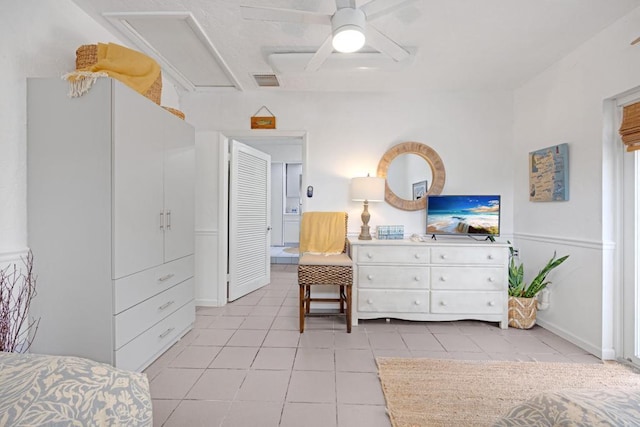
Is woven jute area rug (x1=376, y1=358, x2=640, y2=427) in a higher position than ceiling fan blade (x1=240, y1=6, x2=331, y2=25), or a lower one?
lower

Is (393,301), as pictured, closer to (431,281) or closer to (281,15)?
(431,281)

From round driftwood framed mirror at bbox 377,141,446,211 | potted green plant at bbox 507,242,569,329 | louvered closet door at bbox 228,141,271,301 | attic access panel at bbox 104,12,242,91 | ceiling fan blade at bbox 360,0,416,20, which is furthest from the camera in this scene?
louvered closet door at bbox 228,141,271,301

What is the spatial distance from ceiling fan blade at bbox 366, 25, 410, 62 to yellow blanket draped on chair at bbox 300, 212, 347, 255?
169 centimetres

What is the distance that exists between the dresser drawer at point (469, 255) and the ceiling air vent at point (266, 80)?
242 cm

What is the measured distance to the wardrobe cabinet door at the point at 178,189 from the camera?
2.37 meters

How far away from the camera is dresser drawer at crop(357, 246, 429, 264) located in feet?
9.59

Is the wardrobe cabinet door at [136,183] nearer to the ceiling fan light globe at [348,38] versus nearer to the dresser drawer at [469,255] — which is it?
the ceiling fan light globe at [348,38]

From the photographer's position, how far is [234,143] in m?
3.62

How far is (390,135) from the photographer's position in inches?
136

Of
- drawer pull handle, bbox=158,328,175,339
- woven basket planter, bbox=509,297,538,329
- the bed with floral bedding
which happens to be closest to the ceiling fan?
the bed with floral bedding

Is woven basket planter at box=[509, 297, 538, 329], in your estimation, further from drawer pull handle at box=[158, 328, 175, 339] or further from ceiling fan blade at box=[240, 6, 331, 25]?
drawer pull handle at box=[158, 328, 175, 339]

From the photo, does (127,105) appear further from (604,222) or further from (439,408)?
(604,222)

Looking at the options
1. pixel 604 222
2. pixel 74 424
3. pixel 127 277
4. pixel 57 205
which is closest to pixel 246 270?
pixel 127 277

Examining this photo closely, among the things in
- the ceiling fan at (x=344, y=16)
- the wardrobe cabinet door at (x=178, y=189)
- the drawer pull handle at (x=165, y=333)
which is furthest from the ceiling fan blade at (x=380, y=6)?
the drawer pull handle at (x=165, y=333)
